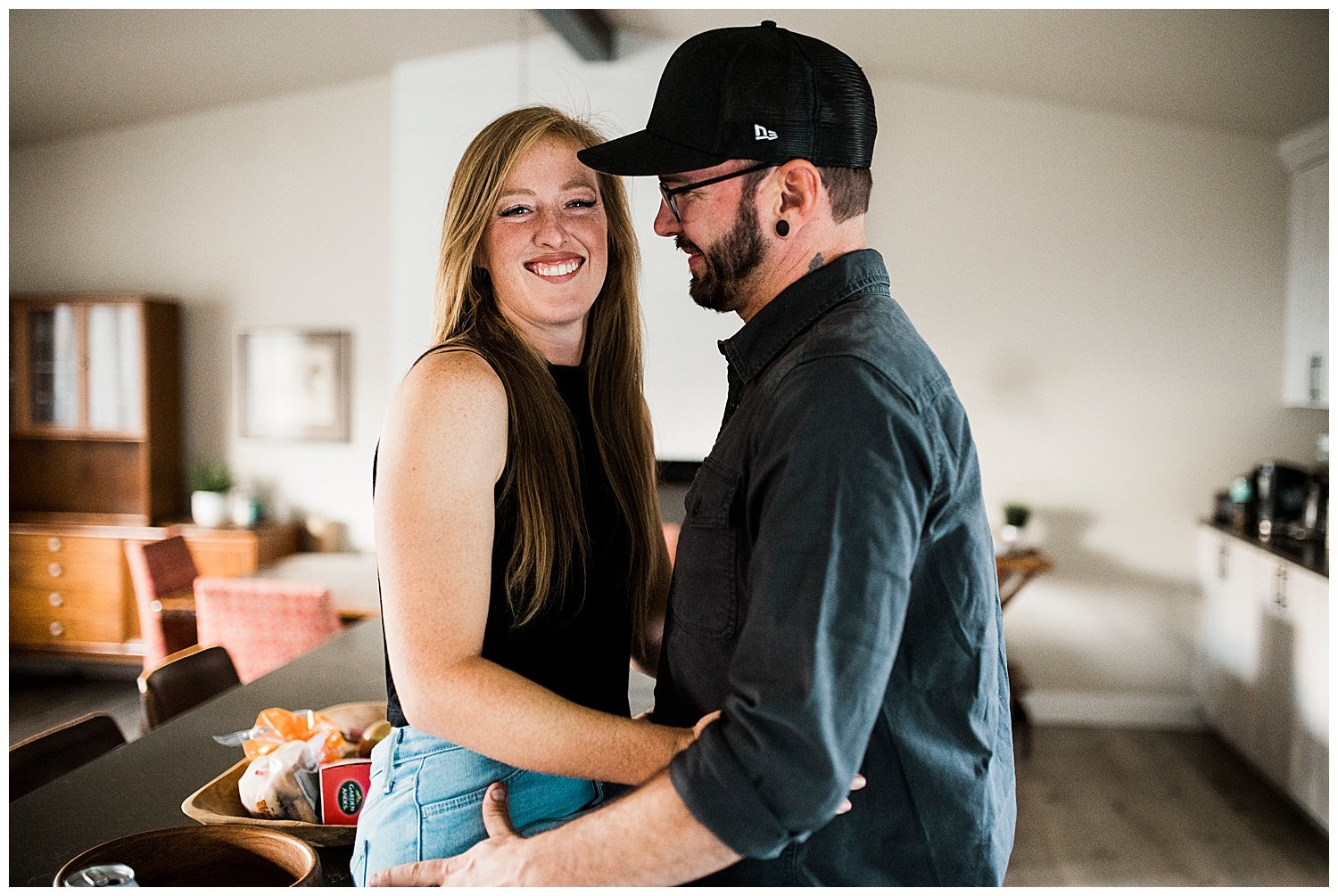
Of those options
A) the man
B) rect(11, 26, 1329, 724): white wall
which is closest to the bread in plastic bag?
the man

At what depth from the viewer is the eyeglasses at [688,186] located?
1.05 metres

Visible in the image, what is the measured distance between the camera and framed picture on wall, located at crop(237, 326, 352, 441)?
5641mm

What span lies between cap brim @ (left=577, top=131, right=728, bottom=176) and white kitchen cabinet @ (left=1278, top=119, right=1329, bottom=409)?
4050mm

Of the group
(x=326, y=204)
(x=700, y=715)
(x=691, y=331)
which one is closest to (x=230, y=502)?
(x=326, y=204)

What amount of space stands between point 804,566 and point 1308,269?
182 inches

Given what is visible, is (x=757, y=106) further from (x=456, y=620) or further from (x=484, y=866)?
Result: (x=484, y=866)

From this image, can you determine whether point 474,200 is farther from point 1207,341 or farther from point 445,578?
point 1207,341

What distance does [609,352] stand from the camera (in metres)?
1.49

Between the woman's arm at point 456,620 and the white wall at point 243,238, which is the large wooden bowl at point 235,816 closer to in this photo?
the woman's arm at point 456,620

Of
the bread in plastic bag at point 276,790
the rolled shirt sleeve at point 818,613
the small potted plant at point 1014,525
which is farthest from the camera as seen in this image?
the small potted plant at point 1014,525

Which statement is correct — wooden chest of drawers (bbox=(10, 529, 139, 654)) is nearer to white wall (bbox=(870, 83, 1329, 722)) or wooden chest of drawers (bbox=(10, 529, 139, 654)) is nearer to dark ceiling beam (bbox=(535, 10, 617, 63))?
dark ceiling beam (bbox=(535, 10, 617, 63))

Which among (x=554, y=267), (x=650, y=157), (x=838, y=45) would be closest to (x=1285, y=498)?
(x=838, y=45)

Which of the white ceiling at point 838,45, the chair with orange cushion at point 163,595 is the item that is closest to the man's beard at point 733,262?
the white ceiling at point 838,45

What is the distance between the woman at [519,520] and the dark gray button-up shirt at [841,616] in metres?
0.16
